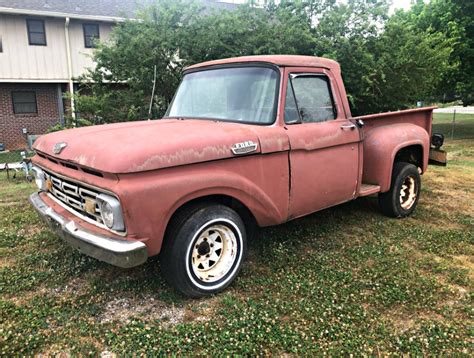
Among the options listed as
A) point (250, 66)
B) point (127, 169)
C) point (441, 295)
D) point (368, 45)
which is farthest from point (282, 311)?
point (368, 45)

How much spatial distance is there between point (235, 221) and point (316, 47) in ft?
20.8

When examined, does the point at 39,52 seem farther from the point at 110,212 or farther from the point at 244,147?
the point at 110,212

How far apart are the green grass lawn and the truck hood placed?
122 cm

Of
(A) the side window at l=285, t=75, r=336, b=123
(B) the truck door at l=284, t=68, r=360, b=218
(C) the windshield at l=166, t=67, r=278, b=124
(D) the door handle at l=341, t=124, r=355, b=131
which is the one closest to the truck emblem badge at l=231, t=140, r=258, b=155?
(C) the windshield at l=166, t=67, r=278, b=124

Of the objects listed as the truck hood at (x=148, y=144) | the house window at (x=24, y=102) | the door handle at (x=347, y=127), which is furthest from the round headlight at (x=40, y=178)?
the house window at (x=24, y=102)

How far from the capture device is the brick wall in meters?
15.7

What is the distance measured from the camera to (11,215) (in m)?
5.75

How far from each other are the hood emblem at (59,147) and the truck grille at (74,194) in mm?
243

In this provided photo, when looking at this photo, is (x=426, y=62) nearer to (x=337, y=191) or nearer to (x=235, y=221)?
(x=337, y=191)

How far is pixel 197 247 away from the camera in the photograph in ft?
11.0

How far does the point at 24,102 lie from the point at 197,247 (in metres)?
15.7

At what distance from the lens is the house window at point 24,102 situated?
52.2 ft

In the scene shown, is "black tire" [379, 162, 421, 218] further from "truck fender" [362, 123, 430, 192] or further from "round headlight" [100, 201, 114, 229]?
"round headlight" [100, 201, 114, 229]

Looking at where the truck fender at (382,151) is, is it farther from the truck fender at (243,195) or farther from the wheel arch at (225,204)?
the wheel arch at (225,204)
